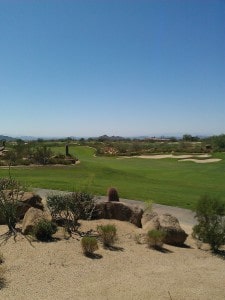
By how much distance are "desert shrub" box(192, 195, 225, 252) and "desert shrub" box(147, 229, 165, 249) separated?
4.70 ft

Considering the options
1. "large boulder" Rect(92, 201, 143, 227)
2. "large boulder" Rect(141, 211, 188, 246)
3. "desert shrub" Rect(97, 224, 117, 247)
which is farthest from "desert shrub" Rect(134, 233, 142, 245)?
"large boulder" Rect(92, 201, 143, 227)

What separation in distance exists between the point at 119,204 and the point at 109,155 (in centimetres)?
4905

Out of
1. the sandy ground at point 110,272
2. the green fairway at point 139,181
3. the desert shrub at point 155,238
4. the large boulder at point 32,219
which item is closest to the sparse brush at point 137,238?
the sandy ground at point 110,272

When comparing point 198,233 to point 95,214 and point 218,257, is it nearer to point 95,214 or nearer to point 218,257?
point 218,257

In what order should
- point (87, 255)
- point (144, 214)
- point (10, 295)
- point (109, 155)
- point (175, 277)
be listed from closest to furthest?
point (10, 295)
point (175, 277)
point (87, 255)
point (144, 214)
point (109, 155)

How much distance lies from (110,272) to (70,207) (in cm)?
447

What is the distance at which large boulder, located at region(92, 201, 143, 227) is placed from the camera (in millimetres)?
16000

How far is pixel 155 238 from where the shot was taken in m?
13.0

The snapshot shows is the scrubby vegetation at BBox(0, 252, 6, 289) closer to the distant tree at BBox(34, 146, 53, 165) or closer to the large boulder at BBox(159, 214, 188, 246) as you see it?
the large boulder at BBox(159, 214, 188, 246)

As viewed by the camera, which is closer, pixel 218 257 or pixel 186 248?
pixel 218 257

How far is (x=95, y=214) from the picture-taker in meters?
16.1

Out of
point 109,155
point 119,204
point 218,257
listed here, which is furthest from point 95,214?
point 109,155

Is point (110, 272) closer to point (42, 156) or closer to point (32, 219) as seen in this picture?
point (32, 219)

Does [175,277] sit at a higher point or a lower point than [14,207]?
lower
